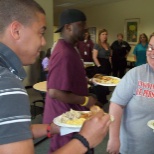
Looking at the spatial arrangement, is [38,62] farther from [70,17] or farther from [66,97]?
[66,97]

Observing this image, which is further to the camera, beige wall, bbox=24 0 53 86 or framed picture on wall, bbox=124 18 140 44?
framed picture on wall, bbox=124 18 140 44

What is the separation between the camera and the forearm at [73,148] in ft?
2.39

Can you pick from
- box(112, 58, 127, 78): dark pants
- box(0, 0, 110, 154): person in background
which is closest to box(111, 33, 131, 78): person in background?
box(112, 58, 127, 78): dark pants

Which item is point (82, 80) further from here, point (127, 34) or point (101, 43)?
point (127, 34)

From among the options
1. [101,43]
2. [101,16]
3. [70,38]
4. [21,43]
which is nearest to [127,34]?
[101,16]

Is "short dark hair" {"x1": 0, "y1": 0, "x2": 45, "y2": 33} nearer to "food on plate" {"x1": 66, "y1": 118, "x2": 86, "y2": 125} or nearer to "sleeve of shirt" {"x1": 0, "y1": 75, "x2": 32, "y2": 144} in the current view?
"sleeve of shirt" {"x1": 0, "y1": 75, "x2": 32, "y2": 144}

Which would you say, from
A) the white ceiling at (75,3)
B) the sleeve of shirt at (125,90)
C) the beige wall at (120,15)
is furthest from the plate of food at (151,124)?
the white ceiling at (75,3)

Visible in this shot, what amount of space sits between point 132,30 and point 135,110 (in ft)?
23.5

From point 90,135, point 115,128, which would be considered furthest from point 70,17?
point 90,135

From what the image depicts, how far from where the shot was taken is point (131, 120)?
1334mm

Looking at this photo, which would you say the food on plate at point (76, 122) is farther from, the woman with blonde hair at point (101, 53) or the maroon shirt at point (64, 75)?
the woman with blonde hair at point (101, 53)

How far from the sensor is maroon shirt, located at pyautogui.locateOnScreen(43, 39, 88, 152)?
150 centimetres

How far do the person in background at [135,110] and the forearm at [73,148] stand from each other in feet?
2.06

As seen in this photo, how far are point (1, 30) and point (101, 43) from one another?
14.9 feet
